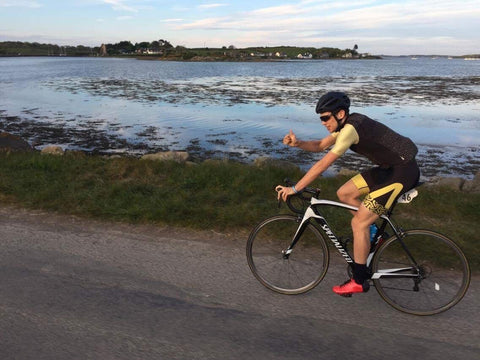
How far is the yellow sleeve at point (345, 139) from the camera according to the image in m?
3.67

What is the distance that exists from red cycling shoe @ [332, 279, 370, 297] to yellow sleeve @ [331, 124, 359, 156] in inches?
55.0

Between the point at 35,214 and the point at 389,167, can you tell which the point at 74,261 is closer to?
the point at 35,214

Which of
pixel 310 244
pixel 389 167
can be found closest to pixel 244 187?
pixel 310 244

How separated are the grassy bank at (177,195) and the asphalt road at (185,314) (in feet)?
4.01

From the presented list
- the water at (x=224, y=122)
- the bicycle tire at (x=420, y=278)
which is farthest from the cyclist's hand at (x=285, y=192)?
the water at (x=224, y=122)

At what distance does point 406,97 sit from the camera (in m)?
36.3

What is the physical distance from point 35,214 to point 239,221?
3453mm

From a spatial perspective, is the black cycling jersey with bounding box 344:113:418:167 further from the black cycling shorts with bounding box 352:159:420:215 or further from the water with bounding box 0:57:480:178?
the water with bounding box 0:57:480:178

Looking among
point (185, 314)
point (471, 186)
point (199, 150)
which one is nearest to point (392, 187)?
point (185, 314)

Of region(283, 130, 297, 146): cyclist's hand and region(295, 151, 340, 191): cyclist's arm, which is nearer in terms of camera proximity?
region(295, 151, 340, 191): cyclist's arm

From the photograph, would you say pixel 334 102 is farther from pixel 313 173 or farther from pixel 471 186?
pixel 471 186

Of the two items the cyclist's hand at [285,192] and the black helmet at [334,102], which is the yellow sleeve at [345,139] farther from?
the cyclist's hand at [285,192]

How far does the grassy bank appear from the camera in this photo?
6.55 metres

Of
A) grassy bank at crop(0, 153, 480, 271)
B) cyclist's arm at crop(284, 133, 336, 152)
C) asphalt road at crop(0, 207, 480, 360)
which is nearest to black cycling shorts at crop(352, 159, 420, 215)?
cyclist's arm at crop(284, 133, 336, 152)
